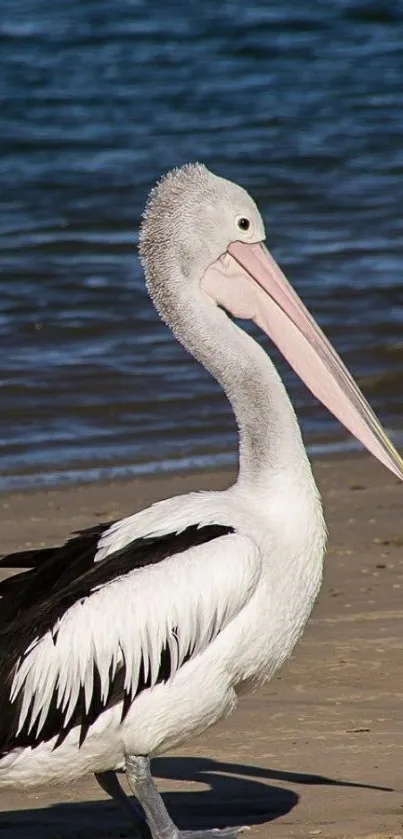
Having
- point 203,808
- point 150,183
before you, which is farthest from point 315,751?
point 150,183

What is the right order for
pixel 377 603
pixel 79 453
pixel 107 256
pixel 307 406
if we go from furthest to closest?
pixel 107 256 → pixel 307 406 → pixel 79 453 → pixel 377 603

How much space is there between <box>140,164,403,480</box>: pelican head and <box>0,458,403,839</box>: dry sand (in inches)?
35.2

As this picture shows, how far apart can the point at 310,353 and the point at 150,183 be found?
984 cm

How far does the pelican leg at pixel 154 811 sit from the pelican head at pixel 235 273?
105 cm

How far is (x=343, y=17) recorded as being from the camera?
22.3 m

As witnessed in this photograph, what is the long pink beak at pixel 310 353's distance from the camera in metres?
4.52

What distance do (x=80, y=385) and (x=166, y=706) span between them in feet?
16.3

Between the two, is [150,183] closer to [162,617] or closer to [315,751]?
[315,751]

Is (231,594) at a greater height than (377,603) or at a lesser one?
greater

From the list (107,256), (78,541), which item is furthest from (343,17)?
(78,541)

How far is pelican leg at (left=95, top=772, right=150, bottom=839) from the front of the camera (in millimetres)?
4305

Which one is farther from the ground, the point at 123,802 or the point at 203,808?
the point at 123,802

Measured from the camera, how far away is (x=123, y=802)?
433 centimetres

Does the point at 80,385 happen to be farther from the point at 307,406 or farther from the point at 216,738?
the point at 216,738
